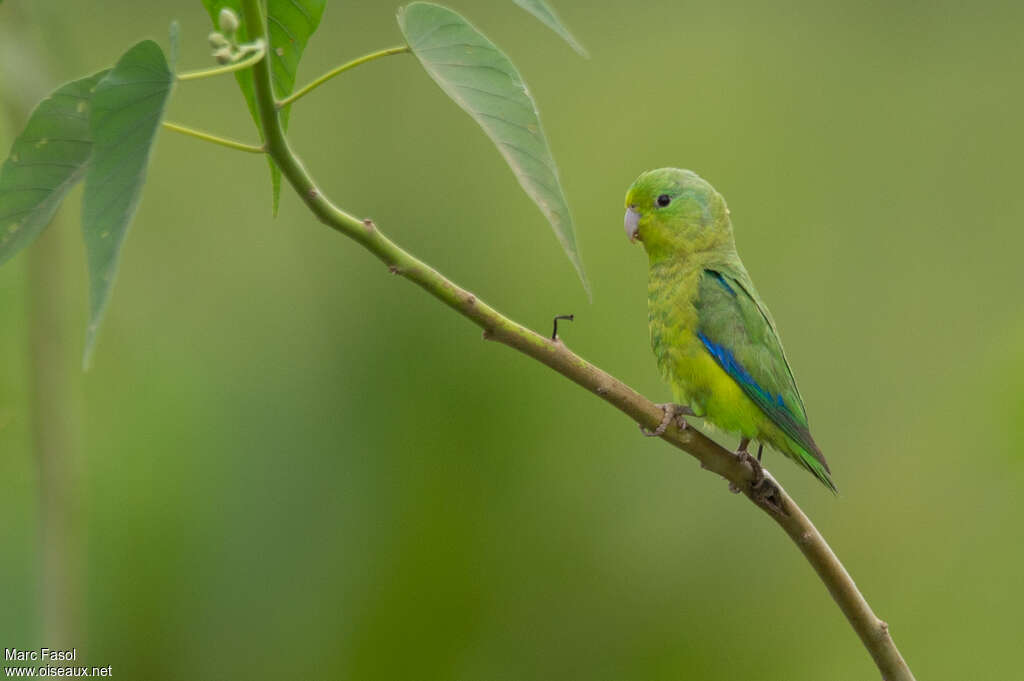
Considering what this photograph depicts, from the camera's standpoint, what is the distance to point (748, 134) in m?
4.32

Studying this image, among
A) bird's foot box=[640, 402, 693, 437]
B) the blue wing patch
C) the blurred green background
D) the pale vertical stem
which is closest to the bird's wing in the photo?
the blue wing patch

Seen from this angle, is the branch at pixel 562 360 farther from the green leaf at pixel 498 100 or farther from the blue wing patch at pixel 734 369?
the blue wing patch at pixel 734 369

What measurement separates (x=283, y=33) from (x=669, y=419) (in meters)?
0.69

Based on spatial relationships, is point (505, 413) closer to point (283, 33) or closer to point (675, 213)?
point (675, 213)

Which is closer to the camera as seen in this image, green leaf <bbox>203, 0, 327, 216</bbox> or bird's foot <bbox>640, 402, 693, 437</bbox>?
green leaf <bbox>203, 0, 327, 216</bbox>

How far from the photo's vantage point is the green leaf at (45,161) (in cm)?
101

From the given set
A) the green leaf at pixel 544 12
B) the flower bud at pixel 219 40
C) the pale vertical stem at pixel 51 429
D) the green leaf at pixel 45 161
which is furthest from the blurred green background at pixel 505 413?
the green leaf at pixel 544 12

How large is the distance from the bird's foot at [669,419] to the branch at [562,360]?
0.04 feet

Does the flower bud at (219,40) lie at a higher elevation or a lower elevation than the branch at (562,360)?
higher

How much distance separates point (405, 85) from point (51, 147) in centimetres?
342

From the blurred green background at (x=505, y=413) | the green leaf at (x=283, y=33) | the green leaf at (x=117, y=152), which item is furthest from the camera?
the blurred green background at (x=505, y=413)

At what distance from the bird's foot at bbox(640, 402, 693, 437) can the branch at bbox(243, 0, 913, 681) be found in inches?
0.5

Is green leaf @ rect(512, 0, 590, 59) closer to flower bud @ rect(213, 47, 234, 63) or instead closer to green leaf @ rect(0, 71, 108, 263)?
flower bud @ rect(213, 47, 234, 63)

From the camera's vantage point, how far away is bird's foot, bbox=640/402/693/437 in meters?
1.26
